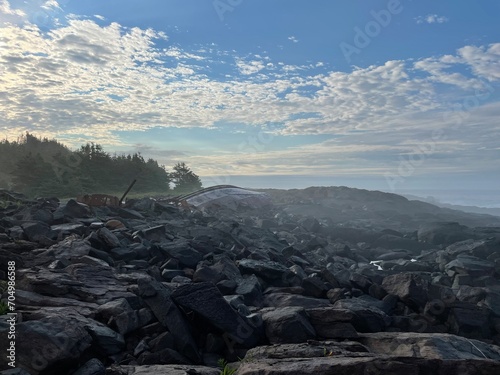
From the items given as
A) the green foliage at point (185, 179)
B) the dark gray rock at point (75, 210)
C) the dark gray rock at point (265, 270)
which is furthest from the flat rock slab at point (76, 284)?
the green foliage at point (185, 179)

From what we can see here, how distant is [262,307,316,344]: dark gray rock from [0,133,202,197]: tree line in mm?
31229

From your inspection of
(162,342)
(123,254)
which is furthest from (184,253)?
(162,342)

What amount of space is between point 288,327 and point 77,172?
38373 mm

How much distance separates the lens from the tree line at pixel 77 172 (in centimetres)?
3462

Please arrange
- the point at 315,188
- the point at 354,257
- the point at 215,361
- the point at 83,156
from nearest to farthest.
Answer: the point at 215,361 < the point at 354,257 < the point at 83,156 < the point at 315,188

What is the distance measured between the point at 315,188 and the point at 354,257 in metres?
55.1

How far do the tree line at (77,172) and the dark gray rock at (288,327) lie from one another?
31.2 meters

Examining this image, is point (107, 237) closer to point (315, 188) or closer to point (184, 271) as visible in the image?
point (184, 271)

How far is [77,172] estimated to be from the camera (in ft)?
130

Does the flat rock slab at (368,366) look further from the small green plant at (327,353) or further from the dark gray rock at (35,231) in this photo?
the dark gray rock at (35,231)

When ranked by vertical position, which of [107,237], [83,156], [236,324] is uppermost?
[83,156]

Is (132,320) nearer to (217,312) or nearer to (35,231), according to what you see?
(217,312)

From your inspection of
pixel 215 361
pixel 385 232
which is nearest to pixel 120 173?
pixel 385 232

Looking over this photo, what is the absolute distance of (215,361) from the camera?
6.59 m
